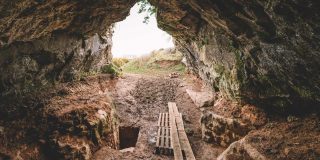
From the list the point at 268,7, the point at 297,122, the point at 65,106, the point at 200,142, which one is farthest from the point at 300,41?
the point at 65,106

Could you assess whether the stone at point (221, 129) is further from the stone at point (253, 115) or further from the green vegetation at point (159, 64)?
the green vegetation at point (159, 64)

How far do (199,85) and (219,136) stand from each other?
8.00 m

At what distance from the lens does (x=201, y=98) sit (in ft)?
45.0

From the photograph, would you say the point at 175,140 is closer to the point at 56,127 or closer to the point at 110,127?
the point at 110,127

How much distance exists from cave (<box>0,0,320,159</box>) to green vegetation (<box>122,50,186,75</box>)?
42.6 feet

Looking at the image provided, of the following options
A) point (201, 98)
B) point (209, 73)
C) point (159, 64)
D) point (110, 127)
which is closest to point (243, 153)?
point (110, 127)

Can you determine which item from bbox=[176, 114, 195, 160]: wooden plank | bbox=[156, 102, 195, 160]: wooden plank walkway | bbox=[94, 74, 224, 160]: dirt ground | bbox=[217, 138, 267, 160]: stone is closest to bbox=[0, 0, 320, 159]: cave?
bbox=[217, 138, 267, 160]: stone

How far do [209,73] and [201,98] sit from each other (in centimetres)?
179

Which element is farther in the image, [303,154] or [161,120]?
[161,120]

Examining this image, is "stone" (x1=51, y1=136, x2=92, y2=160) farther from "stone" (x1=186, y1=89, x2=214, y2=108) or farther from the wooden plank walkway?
"stone" (x1=186, y1=89, x2=214, y2=108)

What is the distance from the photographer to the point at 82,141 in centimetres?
786

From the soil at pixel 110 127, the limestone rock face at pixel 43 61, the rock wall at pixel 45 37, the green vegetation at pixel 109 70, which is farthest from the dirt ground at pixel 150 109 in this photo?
the rock wall at pixel 45 37

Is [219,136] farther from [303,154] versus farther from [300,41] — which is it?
[300,41]

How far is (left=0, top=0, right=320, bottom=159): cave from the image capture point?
5.52 metres
